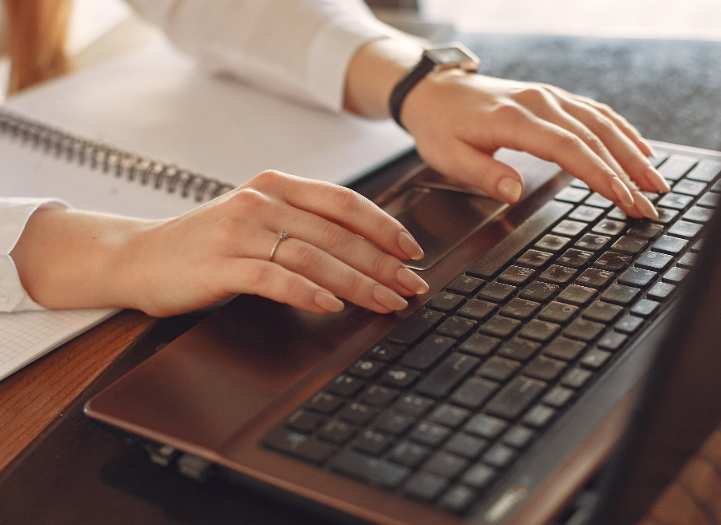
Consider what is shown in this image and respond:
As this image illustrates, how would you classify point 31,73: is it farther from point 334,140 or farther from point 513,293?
point 513,293

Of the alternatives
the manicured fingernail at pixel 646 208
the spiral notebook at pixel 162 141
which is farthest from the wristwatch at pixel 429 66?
the manicured fingernail at pixel 646 208

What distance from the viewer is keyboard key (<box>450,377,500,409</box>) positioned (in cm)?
36

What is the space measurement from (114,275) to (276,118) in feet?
1.26

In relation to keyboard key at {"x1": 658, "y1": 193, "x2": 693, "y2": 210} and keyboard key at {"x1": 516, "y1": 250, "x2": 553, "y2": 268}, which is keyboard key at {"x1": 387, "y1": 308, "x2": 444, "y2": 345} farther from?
keyboard key at {"x1": 658, "y1": 193, "x2": 693, "y2": 210}

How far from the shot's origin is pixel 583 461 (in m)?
0.33

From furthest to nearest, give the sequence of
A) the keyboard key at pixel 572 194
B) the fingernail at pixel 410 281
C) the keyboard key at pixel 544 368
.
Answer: the keyboard key at pixel 572 194, the fingernail at pixel 410 281, the keyboard key at pixel 544 368

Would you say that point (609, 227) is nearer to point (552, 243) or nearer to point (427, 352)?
point (552, 243)

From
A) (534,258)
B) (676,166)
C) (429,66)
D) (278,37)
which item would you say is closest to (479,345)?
(534,258)

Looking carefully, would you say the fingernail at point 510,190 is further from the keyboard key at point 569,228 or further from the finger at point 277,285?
the finger at point 277,285

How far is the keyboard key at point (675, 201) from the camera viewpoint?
1.82 feet

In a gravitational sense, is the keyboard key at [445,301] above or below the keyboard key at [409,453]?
above

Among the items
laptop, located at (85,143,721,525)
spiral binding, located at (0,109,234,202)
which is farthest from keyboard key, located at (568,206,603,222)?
spiral binding, located at (0,109,234,202)

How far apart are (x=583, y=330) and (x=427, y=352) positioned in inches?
3.9

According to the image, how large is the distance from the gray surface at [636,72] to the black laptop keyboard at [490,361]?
0.87 ft
